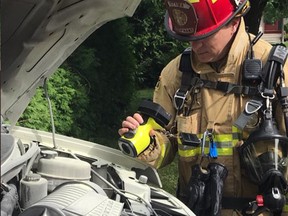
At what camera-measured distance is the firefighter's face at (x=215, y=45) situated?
2.91 m

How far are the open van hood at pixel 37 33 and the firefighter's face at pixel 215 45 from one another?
433 mm

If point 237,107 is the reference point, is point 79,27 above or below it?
above

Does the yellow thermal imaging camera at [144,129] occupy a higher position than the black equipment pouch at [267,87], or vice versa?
the black equipment pouch at [267,87]

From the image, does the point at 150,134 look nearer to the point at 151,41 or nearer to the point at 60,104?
the point at 60,104

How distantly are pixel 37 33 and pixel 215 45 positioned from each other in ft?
3.15

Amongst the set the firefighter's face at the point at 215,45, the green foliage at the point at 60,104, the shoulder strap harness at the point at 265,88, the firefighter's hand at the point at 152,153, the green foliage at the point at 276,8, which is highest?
the firefighter's face at the point at 215,45

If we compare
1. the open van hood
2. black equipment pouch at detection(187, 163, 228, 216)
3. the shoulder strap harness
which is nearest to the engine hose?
the open van hood

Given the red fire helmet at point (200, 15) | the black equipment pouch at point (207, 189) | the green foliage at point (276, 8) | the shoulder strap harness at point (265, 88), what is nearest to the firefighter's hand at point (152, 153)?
the black equipment pouch at point (207, 189)

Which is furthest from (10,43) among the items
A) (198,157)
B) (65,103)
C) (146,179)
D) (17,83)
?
(65,103)

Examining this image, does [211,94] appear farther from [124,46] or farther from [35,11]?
[124,46]

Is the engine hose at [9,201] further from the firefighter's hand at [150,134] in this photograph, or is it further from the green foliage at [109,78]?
the green foliage at [109,78]

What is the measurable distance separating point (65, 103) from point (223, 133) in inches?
162

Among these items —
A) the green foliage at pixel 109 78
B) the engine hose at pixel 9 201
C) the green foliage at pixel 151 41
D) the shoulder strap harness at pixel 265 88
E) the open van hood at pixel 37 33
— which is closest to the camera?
the engine hose at pixel 9 201

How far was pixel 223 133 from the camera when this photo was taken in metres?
2.92
